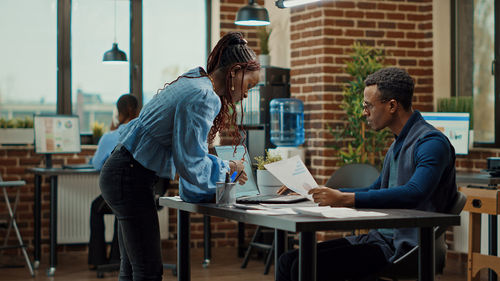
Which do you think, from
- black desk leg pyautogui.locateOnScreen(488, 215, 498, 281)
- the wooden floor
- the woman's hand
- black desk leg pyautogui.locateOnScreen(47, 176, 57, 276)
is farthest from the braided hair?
black desk leg pyautogui.locateOnScreen(47, 176, 57, 276)

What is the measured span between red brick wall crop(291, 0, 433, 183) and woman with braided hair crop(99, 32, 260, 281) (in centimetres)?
311

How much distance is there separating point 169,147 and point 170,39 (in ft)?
14.3

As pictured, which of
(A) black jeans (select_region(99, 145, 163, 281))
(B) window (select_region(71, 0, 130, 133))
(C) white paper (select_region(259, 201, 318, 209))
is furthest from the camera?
(B) window (select_region(71, 0, 130, 133))

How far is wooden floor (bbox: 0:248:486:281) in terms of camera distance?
5172mm

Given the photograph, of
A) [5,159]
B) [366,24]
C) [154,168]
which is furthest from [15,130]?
[154,168]

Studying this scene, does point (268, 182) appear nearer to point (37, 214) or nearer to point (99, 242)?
point (99, 242)

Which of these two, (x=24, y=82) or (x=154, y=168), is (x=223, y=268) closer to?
(x=24, y=82)

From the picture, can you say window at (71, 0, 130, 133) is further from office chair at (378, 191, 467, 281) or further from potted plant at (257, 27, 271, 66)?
office chair at (378, 191, 467, 281)

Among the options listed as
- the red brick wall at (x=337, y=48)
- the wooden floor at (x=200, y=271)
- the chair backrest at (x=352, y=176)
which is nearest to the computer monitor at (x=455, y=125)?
the red brick wall at (x=337, y=48)

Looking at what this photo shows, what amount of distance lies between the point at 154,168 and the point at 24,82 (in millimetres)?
4204

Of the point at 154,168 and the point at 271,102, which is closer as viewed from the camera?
the point at 154,168

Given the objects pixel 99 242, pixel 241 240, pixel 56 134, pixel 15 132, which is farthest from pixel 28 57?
pixel 241 240

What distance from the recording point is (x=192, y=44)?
6.79m

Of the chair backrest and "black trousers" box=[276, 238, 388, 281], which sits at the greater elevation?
the chair backrest
